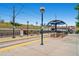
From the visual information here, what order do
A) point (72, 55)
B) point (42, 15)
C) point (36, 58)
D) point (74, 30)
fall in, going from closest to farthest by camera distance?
point (36, 58)
point (72, 55)
point (42, 15)
point (74, 30)

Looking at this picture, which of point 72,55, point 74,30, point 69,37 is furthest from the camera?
point 69,37

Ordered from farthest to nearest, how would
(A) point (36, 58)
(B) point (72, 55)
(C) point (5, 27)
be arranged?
(C) point (5, 27) < (B) point (72, 55) < (A) point (36, 58)

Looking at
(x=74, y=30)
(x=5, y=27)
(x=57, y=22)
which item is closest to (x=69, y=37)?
(x=74, y=30)

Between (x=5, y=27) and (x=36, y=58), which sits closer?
(x=36, y=58)

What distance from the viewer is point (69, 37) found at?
15.1 m

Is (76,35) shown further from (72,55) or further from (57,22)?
(72,55)

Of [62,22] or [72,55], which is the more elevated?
[62,22]

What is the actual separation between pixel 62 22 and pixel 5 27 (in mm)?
11762

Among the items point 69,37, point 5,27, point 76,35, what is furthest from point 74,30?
point 5,27

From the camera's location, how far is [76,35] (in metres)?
13.8

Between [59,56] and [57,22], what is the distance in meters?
3.26
